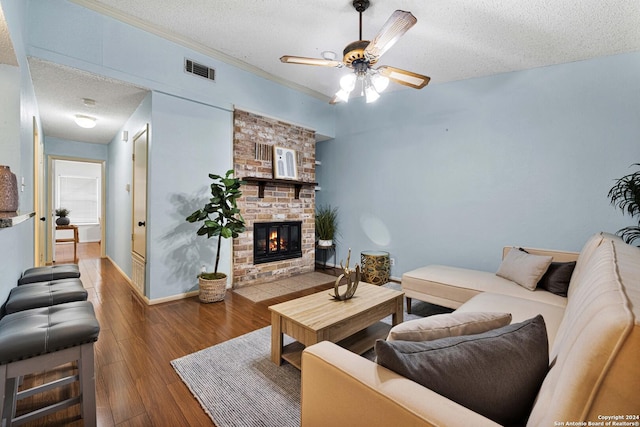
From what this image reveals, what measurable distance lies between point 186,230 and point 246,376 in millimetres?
2172

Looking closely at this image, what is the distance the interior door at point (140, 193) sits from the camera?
3.38m

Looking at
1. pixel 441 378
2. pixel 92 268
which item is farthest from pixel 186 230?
pixel 441 378

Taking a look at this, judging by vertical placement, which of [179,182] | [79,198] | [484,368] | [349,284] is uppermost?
[179,182]

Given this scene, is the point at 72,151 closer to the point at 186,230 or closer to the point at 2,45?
the point at 186,230

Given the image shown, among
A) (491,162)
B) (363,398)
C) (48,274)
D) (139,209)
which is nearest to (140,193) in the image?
(139,209)

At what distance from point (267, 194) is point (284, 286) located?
1434 millimetres

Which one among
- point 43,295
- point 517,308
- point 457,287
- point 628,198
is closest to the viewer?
point 43,295

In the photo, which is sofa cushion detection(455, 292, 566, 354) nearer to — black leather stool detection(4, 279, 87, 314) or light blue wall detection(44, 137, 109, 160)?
black leather stool detection(4, 279, 87, 314)

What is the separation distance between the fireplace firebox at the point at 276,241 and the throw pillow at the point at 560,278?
131 inches

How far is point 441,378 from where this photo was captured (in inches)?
30.9

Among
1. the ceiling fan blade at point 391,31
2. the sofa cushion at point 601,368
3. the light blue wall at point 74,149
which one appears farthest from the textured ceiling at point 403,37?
the sofa cushion at point 601,368

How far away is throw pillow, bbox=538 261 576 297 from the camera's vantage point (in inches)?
92.0

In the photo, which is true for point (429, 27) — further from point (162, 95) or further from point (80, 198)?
point (80, 198)

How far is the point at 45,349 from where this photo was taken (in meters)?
1.22
